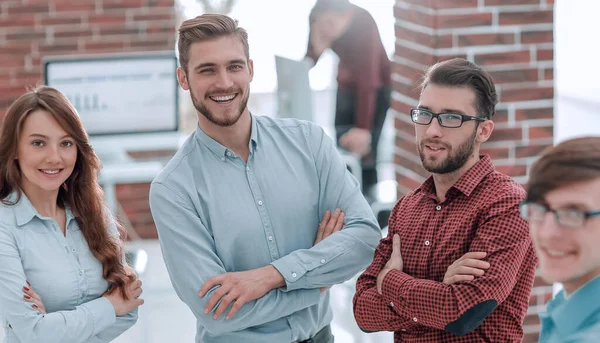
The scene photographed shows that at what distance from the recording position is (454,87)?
2027 mm

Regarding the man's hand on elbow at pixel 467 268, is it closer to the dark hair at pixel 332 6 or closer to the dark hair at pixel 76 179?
the dark hair at pixel 76 179

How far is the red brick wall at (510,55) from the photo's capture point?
10.0ft

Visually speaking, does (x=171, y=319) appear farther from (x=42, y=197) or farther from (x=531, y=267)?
(x=531, y=267)

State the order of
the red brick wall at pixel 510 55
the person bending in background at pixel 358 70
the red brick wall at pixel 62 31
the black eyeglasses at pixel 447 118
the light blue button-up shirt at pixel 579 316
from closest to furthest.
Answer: the light blue button-up shirt at pixel 579 316
the black eyeglasses at pixel 447 118
the red brick wall at pixel 510 55
the person bending in background at pixel 358 70
the red brick wall at pixel 62 31

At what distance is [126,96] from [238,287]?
2617 millimetres

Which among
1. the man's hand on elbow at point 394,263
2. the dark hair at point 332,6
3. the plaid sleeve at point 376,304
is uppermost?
the dark hair at point 332,6

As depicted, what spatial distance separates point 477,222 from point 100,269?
104 cm

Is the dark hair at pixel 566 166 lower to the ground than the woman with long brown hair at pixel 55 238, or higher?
higher

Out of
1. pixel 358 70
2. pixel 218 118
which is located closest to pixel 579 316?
pixel 218 118

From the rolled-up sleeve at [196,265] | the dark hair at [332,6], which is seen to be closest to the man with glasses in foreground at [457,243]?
the rolled-up sleeve at [196,265]

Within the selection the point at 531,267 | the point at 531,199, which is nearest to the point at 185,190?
the point at 531,267

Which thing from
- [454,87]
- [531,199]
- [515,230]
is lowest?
[515,230]

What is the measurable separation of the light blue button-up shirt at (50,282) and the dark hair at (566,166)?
4.15 feet

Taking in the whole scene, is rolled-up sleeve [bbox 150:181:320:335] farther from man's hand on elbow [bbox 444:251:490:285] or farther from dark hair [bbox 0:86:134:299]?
man's hand on elbow [bbox 444:251:490:285]
